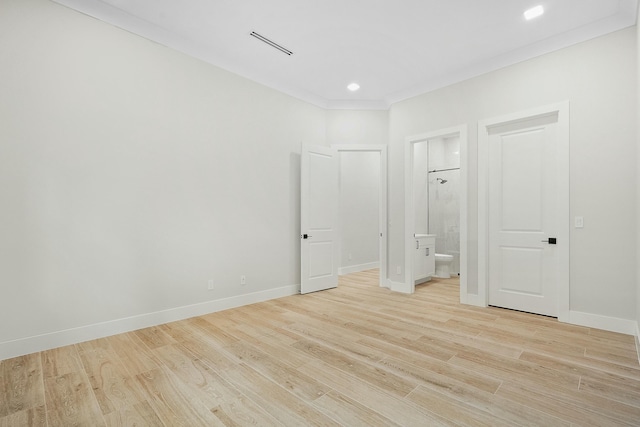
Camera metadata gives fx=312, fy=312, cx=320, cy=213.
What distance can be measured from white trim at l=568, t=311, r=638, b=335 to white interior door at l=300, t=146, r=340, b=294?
3062 millimetres

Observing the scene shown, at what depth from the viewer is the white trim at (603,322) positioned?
2990 millimetres

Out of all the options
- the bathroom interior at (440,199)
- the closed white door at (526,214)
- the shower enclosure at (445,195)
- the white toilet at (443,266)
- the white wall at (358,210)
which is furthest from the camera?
the white wall at (358,210)

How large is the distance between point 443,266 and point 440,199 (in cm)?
145

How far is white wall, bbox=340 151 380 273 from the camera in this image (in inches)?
262

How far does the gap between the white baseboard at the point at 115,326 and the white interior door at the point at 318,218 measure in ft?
2.73

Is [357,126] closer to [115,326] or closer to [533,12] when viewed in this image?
[533,12]

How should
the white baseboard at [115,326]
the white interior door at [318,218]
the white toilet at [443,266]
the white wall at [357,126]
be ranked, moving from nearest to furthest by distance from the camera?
the white baseboard at [115,326], the white interior door at [318,218], the white wall at [357,126], the white toilet at [443,266]

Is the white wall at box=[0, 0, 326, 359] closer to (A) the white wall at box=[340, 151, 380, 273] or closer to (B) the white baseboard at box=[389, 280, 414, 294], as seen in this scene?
(B) the white baseboard at box=[389, 280, 414, 294]

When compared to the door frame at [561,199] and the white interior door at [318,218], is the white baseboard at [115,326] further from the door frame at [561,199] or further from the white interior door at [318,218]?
the door frame at [561,199]

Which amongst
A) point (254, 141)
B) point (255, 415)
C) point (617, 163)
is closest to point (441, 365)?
point (255, 415)

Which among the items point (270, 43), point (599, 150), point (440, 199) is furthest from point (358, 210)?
point (599, 150)

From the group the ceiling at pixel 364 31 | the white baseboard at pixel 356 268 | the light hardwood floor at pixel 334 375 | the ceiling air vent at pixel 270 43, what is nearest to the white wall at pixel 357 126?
the ceiling at pixel 364 31

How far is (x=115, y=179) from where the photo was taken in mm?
3059

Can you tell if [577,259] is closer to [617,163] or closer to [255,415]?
[617,163]
